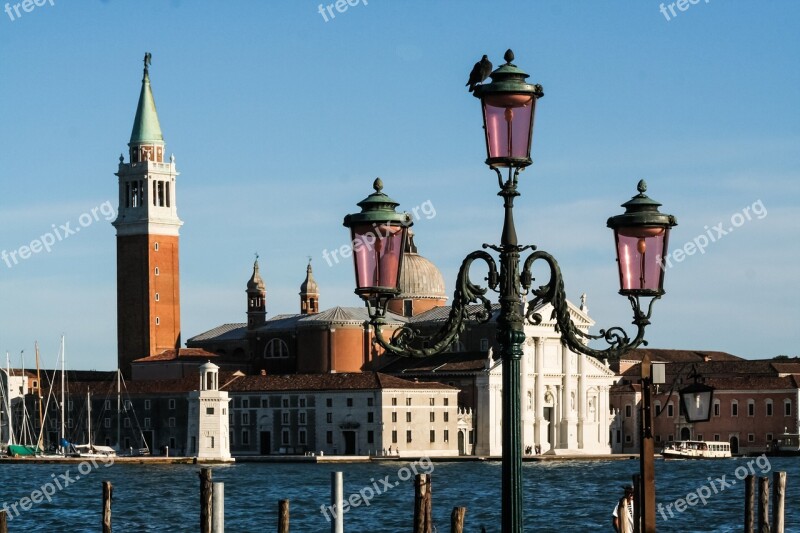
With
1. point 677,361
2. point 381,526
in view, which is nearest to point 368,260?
point 381,526

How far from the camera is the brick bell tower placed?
86.4 m

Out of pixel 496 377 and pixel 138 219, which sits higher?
pixel 138 219

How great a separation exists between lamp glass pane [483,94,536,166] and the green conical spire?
3161 inches

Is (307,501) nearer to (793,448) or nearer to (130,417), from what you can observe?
(130,417)

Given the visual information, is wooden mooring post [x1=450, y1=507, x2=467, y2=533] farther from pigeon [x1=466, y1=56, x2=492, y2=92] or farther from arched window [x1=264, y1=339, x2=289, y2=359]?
arched window [x1=264, y1=339, x2=289, y2=359]

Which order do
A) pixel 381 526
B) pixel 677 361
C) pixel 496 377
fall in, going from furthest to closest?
pixel 677 361 < pixel 496 377 < pixel 381 526

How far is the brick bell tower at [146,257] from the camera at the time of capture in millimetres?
86375

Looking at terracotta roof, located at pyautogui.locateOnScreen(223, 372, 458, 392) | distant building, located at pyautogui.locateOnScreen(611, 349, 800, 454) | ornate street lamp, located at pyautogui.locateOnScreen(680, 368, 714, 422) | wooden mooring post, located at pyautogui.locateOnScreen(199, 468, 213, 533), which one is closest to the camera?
ornate street lamp, located at pyautogui.locateOnScreen(680, 368, 714, 422)

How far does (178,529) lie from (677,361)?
62.0m

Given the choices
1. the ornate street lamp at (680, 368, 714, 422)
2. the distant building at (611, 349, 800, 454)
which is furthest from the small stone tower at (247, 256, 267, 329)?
the ornate street lamp at (680, 368, 714, 422)

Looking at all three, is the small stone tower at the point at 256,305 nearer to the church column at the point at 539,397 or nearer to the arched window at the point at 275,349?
the arched window at the point at 275,349

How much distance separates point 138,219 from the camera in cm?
8700

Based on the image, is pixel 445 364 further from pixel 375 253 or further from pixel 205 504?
pixel 375 253

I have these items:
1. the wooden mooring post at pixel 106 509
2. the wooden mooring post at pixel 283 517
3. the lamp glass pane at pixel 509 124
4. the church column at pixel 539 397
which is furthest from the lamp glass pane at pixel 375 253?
the church column at pixel 539 397
